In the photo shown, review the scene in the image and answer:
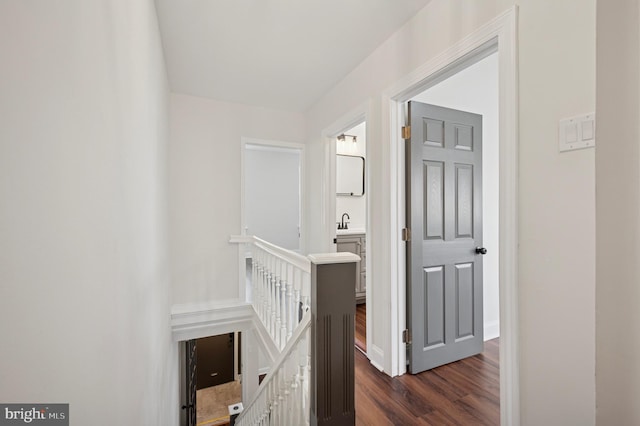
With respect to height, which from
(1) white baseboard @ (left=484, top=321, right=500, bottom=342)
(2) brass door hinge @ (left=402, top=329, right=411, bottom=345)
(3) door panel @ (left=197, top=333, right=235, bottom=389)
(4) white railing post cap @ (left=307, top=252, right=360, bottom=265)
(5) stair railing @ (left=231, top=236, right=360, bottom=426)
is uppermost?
(4) white railing post cap @ (left=307, top=252, right=360, bottom=265)

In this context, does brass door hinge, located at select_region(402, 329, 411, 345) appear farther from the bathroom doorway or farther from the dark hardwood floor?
the bathroom doorway

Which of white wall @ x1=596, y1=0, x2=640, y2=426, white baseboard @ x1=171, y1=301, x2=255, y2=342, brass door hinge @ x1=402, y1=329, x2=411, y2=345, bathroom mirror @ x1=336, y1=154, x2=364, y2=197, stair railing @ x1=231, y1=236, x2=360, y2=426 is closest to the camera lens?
white wall @ x1=596, y1=0, x2=640, y2=426

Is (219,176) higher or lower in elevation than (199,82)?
lower

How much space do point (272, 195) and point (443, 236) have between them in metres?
4.44

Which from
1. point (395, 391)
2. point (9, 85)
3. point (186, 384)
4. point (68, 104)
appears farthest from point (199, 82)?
point (186, 384)

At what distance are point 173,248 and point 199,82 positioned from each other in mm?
1842

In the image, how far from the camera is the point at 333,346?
115 cm

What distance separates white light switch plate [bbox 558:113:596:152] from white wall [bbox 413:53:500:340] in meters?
1.58

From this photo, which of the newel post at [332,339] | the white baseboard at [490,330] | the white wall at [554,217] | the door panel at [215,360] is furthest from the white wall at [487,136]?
the door panel at [215,360]

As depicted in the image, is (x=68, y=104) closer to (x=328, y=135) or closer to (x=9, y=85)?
(x=9, y=85)

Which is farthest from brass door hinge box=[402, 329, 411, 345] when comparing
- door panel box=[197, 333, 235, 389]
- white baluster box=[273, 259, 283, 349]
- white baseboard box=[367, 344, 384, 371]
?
door panel box=[197, 333, 235, 389]

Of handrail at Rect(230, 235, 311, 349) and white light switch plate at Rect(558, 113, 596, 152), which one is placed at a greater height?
white light switch plate at Rect(558, 113, 596, 152)

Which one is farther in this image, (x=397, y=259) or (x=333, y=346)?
(x=397, y=259)

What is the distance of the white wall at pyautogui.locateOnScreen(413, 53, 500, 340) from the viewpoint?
2.58 metres
